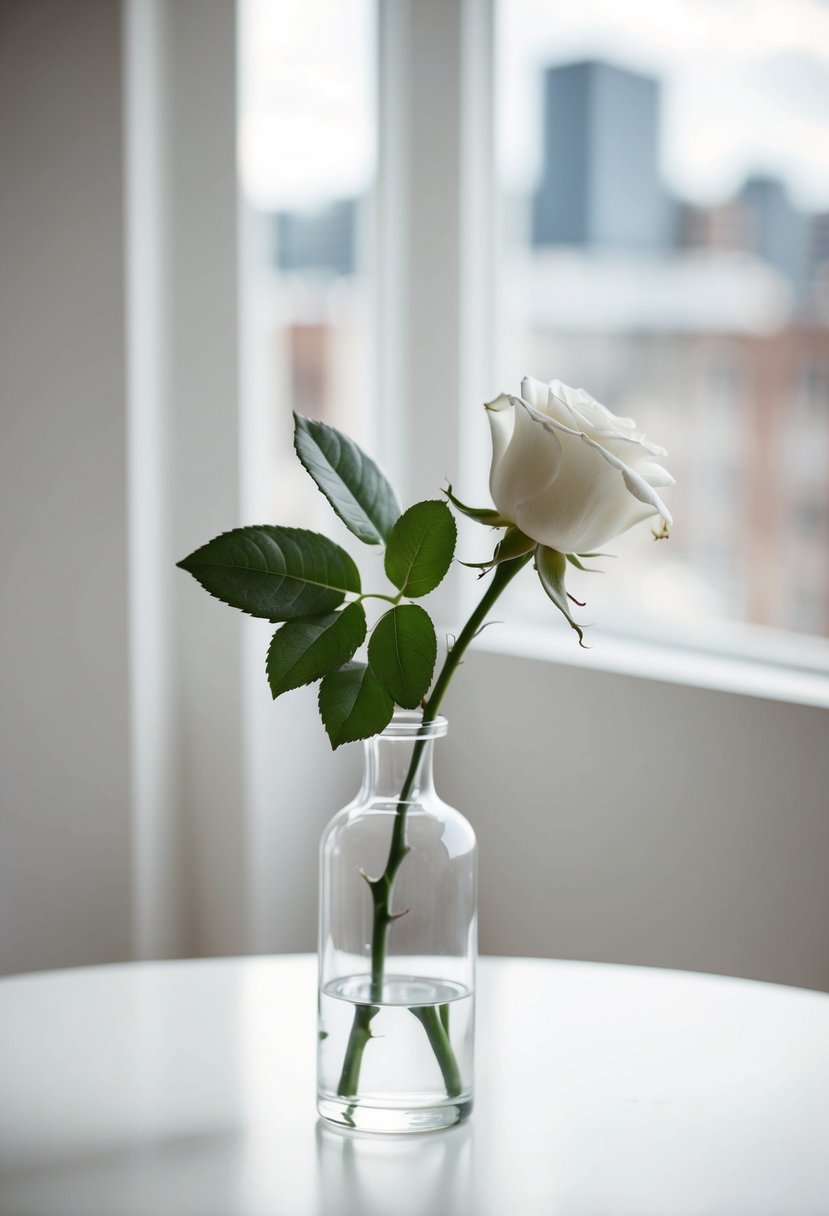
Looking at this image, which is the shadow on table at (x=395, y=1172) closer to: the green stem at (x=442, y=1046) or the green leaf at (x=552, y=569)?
the green stem at (x=442, y=1046)

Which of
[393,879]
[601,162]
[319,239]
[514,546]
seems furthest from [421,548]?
[319,239]

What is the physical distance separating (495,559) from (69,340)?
1.43 metres

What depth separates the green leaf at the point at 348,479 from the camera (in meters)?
0.80

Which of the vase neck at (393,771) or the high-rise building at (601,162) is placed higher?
the high-rise building at (601,162)

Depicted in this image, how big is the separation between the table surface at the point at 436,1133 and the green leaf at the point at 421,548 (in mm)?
336

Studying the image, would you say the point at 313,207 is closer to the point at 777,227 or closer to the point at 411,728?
the point at 777,227

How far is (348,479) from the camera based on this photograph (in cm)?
81

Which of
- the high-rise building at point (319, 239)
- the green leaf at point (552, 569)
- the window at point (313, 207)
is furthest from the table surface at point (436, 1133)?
the high-rise building at point (319, 239)

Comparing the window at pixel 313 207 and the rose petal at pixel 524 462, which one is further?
the window at pixel 313 207

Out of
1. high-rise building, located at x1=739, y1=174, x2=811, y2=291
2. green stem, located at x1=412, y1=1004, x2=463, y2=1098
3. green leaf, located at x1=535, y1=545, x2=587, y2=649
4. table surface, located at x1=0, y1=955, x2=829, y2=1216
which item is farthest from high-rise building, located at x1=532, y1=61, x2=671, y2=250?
green stem, located at x1=412, y1=1004, x2=463, y2=1098

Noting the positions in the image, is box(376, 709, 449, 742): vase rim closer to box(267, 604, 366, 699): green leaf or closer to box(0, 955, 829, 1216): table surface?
box(267, 604, 366, 699): green leaf

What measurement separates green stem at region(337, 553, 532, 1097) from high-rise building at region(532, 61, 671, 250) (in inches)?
55.0

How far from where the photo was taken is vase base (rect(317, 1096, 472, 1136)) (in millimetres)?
816

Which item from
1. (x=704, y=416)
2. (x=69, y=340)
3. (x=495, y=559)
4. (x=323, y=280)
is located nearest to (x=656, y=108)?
(x=704, y=416)
